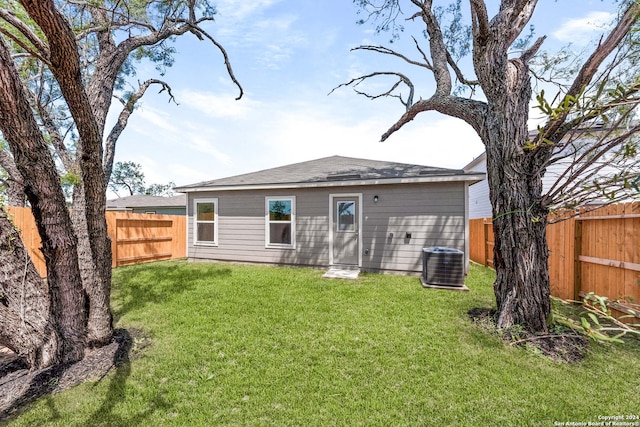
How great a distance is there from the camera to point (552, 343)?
10.5ft

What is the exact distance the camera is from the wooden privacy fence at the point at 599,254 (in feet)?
11.7

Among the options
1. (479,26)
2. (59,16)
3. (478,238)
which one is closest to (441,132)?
(478,238)

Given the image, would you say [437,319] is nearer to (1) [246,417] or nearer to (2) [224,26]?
(1) [246,417]

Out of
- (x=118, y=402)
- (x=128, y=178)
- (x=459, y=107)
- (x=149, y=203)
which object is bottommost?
(x=118, y=402)

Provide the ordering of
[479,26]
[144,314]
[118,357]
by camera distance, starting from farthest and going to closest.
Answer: [144,314]
[479,26]
[118,357]

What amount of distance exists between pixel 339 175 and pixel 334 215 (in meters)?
A: 1.14

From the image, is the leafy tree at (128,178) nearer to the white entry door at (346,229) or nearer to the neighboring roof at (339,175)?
the neighboring roof at (339,175)

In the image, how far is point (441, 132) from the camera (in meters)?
8.60

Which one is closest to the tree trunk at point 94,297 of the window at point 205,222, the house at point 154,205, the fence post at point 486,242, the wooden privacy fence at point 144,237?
the wooden privacy fence at point 144,237

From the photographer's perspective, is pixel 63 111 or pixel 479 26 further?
pixel 63 111

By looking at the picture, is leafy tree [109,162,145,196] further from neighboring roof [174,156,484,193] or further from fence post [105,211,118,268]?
neighboring roof [174,156,484,193]

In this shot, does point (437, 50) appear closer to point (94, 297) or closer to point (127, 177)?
point (94, 297)

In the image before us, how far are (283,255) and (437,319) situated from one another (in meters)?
4.98

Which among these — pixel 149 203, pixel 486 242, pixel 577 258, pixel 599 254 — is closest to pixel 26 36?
pixel 599 254
